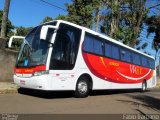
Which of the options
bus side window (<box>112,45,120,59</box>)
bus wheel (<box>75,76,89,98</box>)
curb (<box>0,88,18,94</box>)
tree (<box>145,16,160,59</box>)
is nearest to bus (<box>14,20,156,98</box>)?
bus wheel (<box>75,76,89,98</box>)

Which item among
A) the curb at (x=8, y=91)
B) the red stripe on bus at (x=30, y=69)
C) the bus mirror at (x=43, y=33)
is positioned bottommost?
the curb at (x=8, y=91)

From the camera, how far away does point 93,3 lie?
37.3m

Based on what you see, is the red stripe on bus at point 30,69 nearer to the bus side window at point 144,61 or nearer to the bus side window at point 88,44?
the bus side window at point 88,44

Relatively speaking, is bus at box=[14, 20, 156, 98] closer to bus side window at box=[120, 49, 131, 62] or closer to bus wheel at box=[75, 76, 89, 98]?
bus wheel at box=[75, 76, 89, 98]

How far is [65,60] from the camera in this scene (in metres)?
14.3

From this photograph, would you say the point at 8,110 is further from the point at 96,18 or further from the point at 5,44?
the point at 96,18

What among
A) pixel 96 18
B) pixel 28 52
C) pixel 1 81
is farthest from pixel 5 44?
pixel 96 18

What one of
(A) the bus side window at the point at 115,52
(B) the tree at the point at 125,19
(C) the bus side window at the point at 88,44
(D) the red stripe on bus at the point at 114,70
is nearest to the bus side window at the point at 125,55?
(D) the red stripe on bus at the point at 114,70

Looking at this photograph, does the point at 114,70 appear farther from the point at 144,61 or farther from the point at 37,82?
the point at 144,61

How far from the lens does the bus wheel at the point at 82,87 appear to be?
50.0ft

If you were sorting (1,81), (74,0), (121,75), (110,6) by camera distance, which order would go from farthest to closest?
(74,0) < (110,6) < (121,75) < (1,81)

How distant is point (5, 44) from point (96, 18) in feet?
66.1

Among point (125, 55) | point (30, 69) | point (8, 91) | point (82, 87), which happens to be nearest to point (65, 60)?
point (30, 69)

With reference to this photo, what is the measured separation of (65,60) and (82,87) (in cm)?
186
